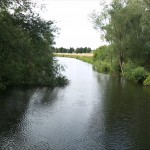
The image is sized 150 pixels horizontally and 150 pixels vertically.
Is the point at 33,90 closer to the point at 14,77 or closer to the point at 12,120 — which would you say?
the point at 14,77

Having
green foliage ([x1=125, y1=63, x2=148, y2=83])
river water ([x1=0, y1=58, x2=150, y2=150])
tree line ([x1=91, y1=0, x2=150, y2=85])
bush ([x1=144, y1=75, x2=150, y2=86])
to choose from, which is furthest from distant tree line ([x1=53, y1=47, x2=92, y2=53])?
river water ([x1=0, y1=58, x2=150, y2=150])

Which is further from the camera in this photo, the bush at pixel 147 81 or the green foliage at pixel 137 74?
the green foliage at pixel 137 74

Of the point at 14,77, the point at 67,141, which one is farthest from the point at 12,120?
the point at 14,77

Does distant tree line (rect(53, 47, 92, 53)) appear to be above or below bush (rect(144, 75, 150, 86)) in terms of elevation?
below

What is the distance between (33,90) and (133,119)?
42.9 ft

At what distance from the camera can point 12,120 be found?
20.1m

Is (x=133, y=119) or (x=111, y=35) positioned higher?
(x=111, y=35)

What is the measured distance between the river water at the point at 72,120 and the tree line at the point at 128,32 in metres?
15.5

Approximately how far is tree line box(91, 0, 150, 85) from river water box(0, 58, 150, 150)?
15.5 meters

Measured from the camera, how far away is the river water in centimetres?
1630

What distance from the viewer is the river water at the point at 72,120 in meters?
16.3

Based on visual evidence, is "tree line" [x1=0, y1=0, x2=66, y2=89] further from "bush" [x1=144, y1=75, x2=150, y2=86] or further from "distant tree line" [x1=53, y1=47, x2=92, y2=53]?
"distant tree line" [x1=53, y1=47, x2=92, y2=53]

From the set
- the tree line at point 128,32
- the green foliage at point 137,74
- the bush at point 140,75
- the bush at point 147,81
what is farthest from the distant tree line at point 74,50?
the bush at point 147,81

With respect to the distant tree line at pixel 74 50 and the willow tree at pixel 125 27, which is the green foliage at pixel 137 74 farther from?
the distant tree line at pixel 74 50
